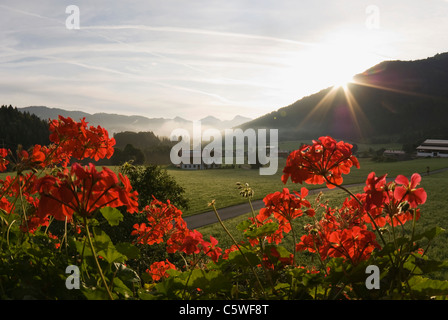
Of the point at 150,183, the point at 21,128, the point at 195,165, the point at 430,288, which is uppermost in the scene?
the point at 21,128

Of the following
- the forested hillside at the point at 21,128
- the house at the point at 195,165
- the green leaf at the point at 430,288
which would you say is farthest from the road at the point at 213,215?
the forested hillside at the point at 21,128

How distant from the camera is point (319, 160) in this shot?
92.4 inches

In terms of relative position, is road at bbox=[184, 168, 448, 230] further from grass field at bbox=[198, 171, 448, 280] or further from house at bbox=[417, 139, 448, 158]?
house at bbox=[417, 139, 448, 158]

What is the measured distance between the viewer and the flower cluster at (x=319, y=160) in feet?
7.63

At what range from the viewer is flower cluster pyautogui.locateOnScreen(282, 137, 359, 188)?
7.63 feet

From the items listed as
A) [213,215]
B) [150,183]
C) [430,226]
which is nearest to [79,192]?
[150,183]

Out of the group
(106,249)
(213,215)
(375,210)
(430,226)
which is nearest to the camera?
(106,249)

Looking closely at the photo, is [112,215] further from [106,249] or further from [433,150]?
[433,150]

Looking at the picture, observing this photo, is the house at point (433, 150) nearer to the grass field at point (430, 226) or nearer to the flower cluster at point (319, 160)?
the grass field at point (430, 226)

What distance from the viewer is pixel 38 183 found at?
151cm

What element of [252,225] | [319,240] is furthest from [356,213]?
[252,225]

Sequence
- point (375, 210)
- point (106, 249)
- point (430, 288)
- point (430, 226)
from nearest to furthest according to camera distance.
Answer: point (430, 288), point (106, 249), point (375, 210), point (430, 226)

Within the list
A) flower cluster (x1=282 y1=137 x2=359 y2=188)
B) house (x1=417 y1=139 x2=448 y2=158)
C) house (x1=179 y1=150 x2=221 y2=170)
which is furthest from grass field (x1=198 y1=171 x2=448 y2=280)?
house (x1=417 y1=139 x2=448 y2=158)
